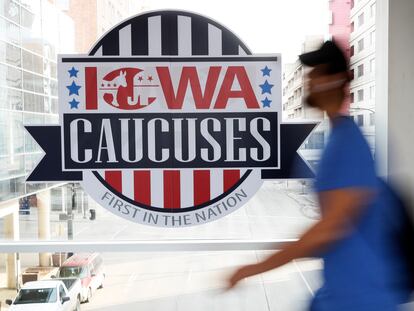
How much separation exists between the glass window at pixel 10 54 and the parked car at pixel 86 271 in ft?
3.50

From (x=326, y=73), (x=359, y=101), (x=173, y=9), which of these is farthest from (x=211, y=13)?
(x=326, y=73)

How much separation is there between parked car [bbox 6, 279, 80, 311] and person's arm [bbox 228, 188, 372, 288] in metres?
1.91

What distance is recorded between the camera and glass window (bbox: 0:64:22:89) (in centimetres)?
279

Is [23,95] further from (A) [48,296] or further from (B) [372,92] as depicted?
(B) [372,92]

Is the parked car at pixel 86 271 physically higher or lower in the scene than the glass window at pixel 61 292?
higher

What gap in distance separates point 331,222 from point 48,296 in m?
2.08

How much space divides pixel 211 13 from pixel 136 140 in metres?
0.77

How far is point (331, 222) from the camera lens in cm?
127

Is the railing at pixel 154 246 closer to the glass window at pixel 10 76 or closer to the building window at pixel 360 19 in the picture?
the glass window at pixel 10 76

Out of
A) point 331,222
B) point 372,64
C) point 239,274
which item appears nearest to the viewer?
point 331,222

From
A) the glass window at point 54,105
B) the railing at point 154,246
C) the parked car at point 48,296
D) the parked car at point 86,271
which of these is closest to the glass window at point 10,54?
the glass window at point 54,105

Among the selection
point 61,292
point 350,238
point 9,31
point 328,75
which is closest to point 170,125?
point 9,31

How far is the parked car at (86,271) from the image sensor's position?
9.46ft

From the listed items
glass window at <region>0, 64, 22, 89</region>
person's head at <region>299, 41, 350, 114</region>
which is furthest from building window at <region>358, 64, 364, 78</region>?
glass window at <region>0, 64, 22, 89</region>
